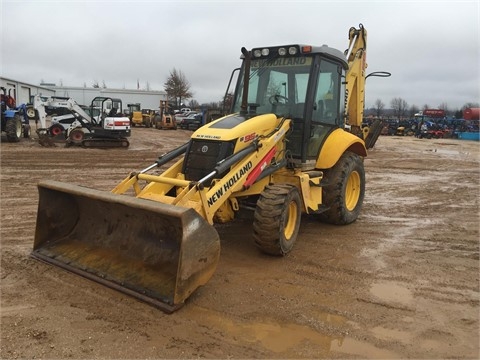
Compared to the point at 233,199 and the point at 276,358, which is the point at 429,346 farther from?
the point at 233,199

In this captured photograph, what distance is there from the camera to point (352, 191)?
7.04 metres

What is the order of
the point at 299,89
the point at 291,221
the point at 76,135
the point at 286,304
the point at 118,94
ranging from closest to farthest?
the point at 286,304 → the point at 291,221 → the point at 299,89 → the point at 76,135 → the point at 118,94

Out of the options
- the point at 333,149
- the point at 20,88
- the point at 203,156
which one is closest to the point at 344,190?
the point at 333,149

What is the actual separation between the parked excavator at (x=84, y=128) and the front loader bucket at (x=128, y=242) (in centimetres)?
1458

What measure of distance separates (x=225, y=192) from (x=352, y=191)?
10.9ft

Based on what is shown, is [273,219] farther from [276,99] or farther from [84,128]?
[84,128]

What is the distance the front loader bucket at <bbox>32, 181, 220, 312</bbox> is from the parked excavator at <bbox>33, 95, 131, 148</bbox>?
1458 cm

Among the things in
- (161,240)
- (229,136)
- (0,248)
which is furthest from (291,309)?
(0,248)

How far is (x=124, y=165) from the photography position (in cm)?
1338

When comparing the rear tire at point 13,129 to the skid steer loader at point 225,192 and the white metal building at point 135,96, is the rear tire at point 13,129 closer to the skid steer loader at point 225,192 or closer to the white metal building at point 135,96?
the skid steer loader at point 225,192

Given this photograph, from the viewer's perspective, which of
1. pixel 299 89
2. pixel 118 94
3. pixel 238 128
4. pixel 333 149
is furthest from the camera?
pixel 118 94

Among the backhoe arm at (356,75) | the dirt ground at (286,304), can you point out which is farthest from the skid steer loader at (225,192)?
the backhoe arm at (356,75)

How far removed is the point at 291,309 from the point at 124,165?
1059 cm

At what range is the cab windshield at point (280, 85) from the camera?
571 centimetres
